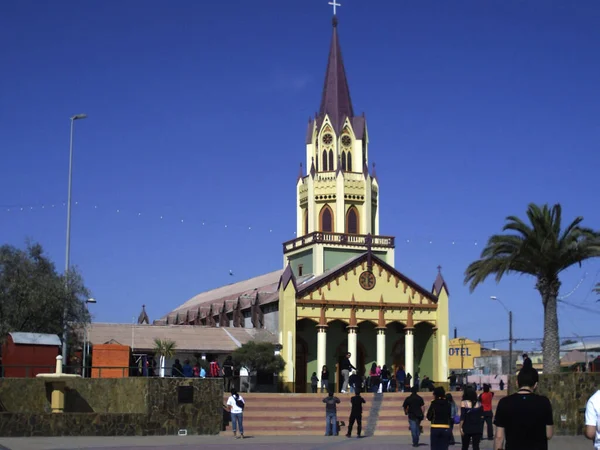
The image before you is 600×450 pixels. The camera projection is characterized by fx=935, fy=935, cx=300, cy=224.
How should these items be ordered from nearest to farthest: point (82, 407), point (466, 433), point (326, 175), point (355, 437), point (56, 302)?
1. point (466, 433)
2. point (355, 437)
3. point (82, 407)
4. point (56, 302)
5. point (326, 175)

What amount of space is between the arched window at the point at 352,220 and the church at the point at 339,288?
7 cm

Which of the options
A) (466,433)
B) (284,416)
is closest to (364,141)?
(284,416)

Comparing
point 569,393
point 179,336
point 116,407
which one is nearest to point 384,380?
point 179,336

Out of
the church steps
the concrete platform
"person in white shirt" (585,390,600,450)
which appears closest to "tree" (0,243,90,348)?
the church steps

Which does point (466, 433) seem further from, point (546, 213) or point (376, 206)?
point (376, 206)

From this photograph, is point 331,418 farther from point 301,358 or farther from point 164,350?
point 301,358

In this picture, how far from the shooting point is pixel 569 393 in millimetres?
27656

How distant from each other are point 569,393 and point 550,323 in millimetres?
6998

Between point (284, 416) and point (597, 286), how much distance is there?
14023 mm

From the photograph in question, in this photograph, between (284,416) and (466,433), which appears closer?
(466,433)

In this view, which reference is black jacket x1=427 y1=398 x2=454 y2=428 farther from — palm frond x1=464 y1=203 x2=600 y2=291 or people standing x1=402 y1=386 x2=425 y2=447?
palm frond x1=464 y1=203 x2=600 y2=291

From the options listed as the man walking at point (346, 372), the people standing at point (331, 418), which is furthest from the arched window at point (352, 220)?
the people standing at point (331, 418)

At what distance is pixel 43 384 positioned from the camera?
29.0 meters

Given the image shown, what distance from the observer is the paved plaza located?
2245 cm
